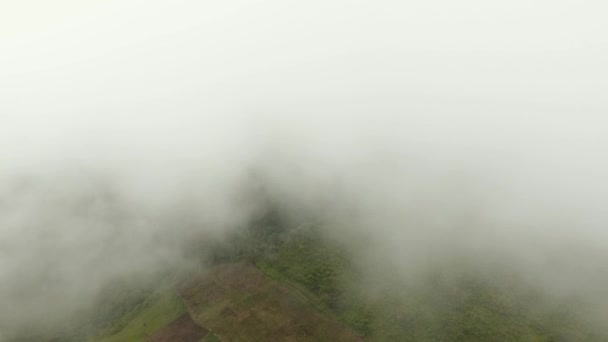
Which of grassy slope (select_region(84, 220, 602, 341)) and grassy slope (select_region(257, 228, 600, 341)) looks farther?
grassy slope (select_region(84, 220, 602, 341))

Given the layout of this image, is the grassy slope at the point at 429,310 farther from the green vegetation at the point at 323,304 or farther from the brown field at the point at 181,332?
the brown field at the point at 181,332

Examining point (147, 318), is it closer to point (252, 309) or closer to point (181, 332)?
point (181, 332)

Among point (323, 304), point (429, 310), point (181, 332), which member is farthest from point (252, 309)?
point (429, 310)

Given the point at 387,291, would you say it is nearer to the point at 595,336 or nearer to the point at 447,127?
the point at 595,336

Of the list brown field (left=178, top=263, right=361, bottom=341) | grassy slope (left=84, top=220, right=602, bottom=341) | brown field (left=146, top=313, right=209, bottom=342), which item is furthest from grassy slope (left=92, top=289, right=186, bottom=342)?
brown field (left=178, top=263, right=361, bottom=341)

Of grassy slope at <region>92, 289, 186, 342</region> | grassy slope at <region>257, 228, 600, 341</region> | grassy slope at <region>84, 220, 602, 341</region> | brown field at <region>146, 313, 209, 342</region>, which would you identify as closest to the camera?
grassy slope at <region>257, 228, 600, 341</region>

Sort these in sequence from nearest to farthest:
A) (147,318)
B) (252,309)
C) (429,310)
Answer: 1. (429,310)
2. (252,309)
3. (147,318)

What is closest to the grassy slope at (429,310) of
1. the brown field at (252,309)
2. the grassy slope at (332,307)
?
the grassy slope at (332,307)

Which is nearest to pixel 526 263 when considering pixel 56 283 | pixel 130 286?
pixel 130 286

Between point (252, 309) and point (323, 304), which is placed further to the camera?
point (252, 309)

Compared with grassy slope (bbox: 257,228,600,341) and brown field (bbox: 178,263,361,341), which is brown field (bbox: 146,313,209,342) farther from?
grassy slope (bbox: 257,228,600,341)

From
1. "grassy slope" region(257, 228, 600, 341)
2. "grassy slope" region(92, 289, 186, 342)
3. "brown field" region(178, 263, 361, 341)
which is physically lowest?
"grassy slope" region(92, 289, 186, 342)
